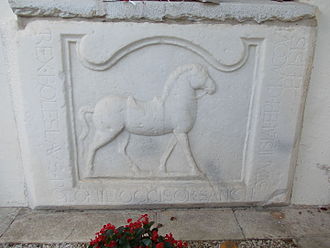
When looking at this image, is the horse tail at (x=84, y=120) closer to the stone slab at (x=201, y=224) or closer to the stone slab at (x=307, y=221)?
the stone slab at (x=201, y=224)

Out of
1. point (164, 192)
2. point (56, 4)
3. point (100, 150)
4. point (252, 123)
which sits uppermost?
point (56, 4)

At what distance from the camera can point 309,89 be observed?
82.9 inches

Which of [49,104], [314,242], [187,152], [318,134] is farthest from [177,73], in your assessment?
[314,242]

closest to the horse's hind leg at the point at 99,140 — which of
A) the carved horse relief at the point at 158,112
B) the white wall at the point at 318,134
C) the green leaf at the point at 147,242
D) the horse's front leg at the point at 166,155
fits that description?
the carved horse relief at the point at 158,112

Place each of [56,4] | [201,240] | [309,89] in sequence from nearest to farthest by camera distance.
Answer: [56,4]
[201,240]
[309,89]

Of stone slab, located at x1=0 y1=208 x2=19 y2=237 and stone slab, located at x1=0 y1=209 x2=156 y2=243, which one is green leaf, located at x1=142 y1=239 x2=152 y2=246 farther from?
stone slab, located at x1=0 y1=208 x2=19 y2=237

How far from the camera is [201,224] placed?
2.11 meters

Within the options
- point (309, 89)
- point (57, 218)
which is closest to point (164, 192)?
point (57, 218)

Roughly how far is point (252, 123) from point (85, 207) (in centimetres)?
159

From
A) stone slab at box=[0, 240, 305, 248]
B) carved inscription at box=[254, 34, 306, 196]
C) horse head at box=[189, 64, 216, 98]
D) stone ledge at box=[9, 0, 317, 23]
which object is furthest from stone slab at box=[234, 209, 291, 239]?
stone ledge at box=[9, 0, 317, 23]

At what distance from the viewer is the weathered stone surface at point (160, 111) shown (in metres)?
1.92

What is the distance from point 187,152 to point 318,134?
3.70 ft

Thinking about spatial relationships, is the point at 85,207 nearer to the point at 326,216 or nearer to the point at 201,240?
the point at 201,240

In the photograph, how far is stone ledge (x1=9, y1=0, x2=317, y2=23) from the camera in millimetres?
1802
